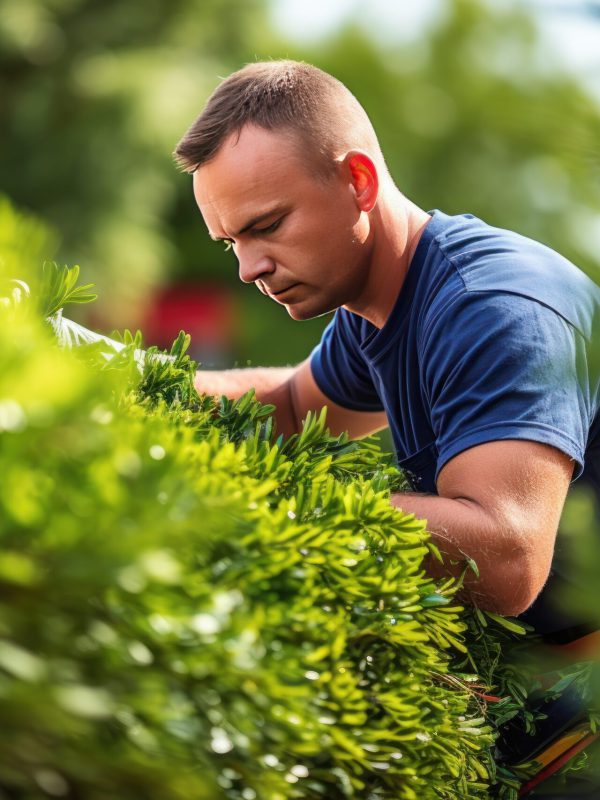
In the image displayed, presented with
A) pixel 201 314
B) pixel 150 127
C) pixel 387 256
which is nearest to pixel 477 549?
pixel 387 256

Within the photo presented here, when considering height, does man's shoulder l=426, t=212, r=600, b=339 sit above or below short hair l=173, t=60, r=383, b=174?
below

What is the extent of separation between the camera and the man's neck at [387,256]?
2.11 meters

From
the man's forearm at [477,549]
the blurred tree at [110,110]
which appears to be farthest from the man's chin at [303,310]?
the blurred tree at [110,110]

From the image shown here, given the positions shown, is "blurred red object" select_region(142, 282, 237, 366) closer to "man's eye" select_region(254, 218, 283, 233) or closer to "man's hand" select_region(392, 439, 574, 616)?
"man's eye" select_region(254, 218, 283, 233)

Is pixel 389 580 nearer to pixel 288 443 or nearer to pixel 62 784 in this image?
pixel 288 443

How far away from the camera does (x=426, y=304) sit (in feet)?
6.34

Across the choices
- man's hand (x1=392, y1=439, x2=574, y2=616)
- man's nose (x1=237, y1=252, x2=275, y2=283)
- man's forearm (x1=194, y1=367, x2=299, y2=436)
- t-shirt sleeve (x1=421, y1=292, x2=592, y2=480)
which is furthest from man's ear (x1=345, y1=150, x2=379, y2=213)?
man's hand (x1=392, y1=439, x2=574, y2=616)

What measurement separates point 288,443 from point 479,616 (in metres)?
0.38

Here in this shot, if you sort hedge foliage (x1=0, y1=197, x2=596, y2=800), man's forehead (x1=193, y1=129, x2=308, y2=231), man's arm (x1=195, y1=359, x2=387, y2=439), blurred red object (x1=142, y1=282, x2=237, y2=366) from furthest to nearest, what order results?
blurred red object (x1=142, y1=282, x2=237, y2=366) < man's arm (x1=195, y1=359, x2=387, y2=439) < man's forehead (x1=193, y1=129, x2=308, y2=231) < hedge foliage (x1=0, y1=197, x2=596, y2=800)

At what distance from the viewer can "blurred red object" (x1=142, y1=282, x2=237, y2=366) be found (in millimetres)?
16422

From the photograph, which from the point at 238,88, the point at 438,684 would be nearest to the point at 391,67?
the point at 238,88

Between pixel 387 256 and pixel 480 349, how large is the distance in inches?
20.1

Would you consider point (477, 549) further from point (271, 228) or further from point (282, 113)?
point (282, 113)

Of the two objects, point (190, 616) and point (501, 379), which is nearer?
point (190, 616)
